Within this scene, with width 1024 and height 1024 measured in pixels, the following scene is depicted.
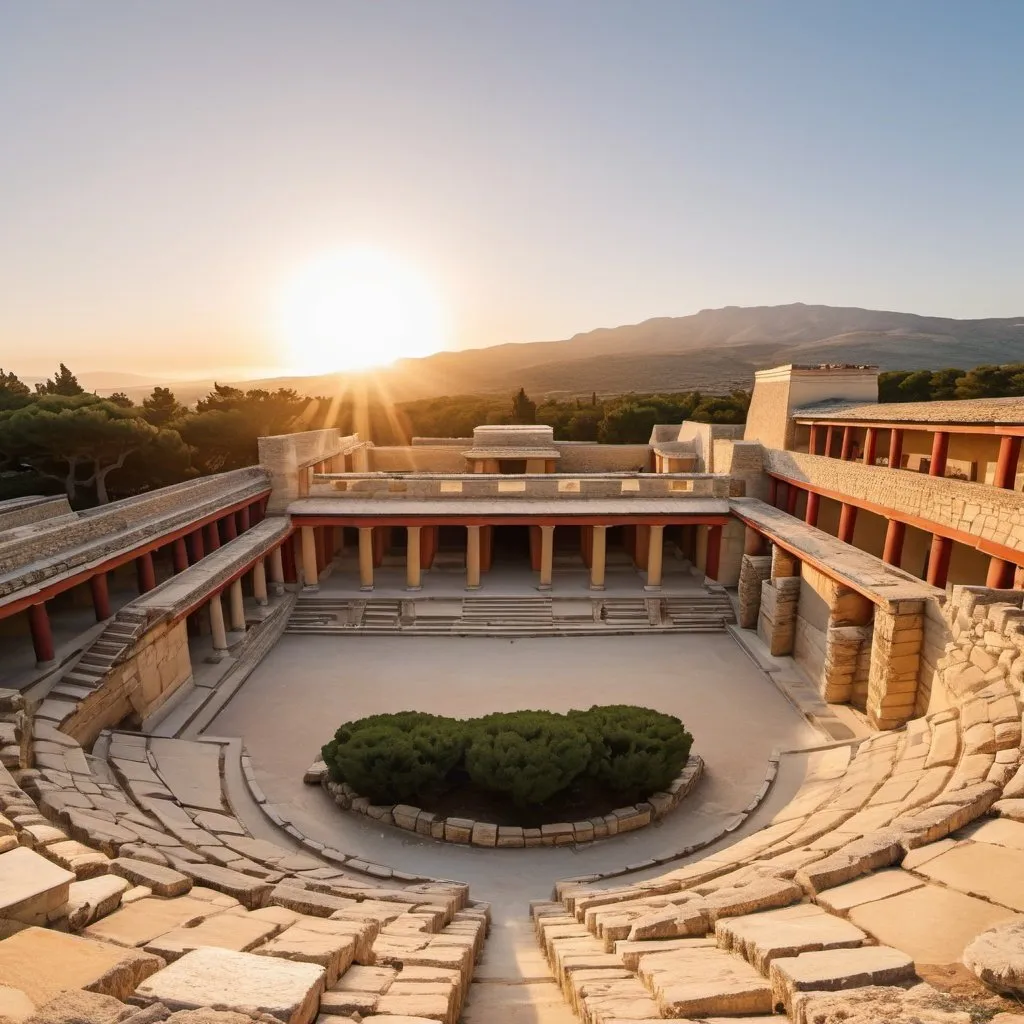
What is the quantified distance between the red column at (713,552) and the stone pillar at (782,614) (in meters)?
4.70

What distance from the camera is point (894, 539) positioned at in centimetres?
1853

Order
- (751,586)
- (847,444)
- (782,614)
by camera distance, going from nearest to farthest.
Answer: (782,614), (751,586), (847,444)

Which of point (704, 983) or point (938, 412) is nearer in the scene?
point (704, 983)

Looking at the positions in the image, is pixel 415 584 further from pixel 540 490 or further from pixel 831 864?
pixel 831 864

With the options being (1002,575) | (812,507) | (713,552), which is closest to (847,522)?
(812,507)

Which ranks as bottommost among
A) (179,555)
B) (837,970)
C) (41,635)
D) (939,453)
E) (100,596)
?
(41,635)

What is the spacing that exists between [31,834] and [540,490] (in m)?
21.8

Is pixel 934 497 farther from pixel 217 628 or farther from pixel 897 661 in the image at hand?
pixel 217 628

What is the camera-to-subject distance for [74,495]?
32.4 metres

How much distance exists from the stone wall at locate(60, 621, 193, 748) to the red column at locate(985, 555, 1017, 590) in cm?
2065

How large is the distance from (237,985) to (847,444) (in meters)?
28.2

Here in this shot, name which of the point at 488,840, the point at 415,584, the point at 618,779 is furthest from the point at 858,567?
the point at 415,584

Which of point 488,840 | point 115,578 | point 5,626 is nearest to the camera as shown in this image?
point 488,840

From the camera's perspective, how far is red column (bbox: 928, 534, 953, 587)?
53.3ft
